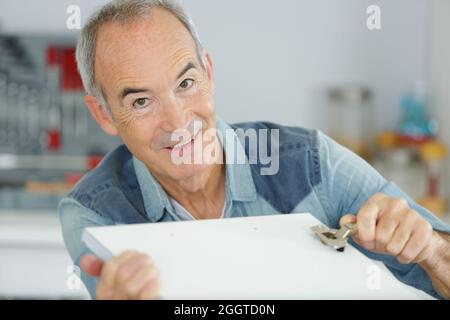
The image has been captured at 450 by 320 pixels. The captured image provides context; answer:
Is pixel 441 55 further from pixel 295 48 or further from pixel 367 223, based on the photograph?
pixel 367 223

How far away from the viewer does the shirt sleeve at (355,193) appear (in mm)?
698

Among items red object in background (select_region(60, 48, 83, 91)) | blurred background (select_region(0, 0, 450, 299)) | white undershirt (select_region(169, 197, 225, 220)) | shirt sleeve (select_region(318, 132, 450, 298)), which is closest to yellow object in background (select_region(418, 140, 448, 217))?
blurred background (select_region(0, 0, 450, 299))

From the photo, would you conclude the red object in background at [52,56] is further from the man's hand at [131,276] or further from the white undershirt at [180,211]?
the man's hand at [131,276]

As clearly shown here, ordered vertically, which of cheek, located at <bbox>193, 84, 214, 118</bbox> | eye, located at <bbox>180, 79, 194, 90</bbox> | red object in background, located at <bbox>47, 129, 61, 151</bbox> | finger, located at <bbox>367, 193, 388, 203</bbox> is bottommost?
finger, located at <bbox>367, 193, 388, 203</bbox>

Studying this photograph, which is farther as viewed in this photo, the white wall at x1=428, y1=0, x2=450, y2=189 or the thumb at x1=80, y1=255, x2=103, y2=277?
the white wall at x1=428, y1=0, x2=450, y2=189

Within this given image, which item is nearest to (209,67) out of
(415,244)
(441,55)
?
(415,244)

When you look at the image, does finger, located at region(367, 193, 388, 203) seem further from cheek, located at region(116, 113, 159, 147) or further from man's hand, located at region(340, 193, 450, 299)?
cheek, located at region(116, 113, 159, 147)

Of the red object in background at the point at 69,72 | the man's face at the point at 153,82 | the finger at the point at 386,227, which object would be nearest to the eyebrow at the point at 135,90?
the man's face at the point at 153,82

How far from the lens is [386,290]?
63 centimetres

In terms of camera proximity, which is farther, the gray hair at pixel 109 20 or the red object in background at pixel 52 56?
the red object in background at pixel 52 56

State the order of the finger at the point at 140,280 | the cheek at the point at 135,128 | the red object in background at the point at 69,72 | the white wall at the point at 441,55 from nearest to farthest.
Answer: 1. the finger at the point at 140,280
2. the cheek at the point at 135,128
3. the red object in background at the point at 69,72
4. the white wall at the point at 441,55

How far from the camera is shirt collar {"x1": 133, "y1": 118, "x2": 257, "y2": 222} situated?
0.69 m

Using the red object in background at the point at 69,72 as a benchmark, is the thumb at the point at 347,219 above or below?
below
